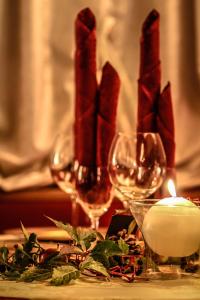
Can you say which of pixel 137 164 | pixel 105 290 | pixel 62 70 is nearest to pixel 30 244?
pixel 105 290

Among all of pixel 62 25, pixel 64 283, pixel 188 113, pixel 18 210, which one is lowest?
pixel 64 283

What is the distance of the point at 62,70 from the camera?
6.77 ft

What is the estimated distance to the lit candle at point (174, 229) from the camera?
2.17 ft

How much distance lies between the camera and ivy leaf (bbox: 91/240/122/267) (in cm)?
70

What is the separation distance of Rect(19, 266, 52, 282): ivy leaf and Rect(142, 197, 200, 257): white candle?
0.35 ft

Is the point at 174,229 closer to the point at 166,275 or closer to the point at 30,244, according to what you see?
the point at 166,275

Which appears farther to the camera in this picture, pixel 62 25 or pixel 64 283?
pixel 62 25

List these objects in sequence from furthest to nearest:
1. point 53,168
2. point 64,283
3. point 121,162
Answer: point 53,168 → point 121,162 → point 64,283

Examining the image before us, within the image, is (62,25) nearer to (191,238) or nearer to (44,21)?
(44,21)

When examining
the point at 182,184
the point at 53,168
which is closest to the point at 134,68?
the point at 182,184

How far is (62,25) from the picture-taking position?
2059mm

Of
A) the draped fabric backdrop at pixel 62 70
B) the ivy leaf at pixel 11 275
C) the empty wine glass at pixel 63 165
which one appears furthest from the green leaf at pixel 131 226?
the draped fabric backdrop at pixel 62 70

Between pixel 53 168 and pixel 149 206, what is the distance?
0.72 meters

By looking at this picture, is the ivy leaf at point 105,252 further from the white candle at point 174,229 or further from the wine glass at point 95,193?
the wine glass at point 95,193
